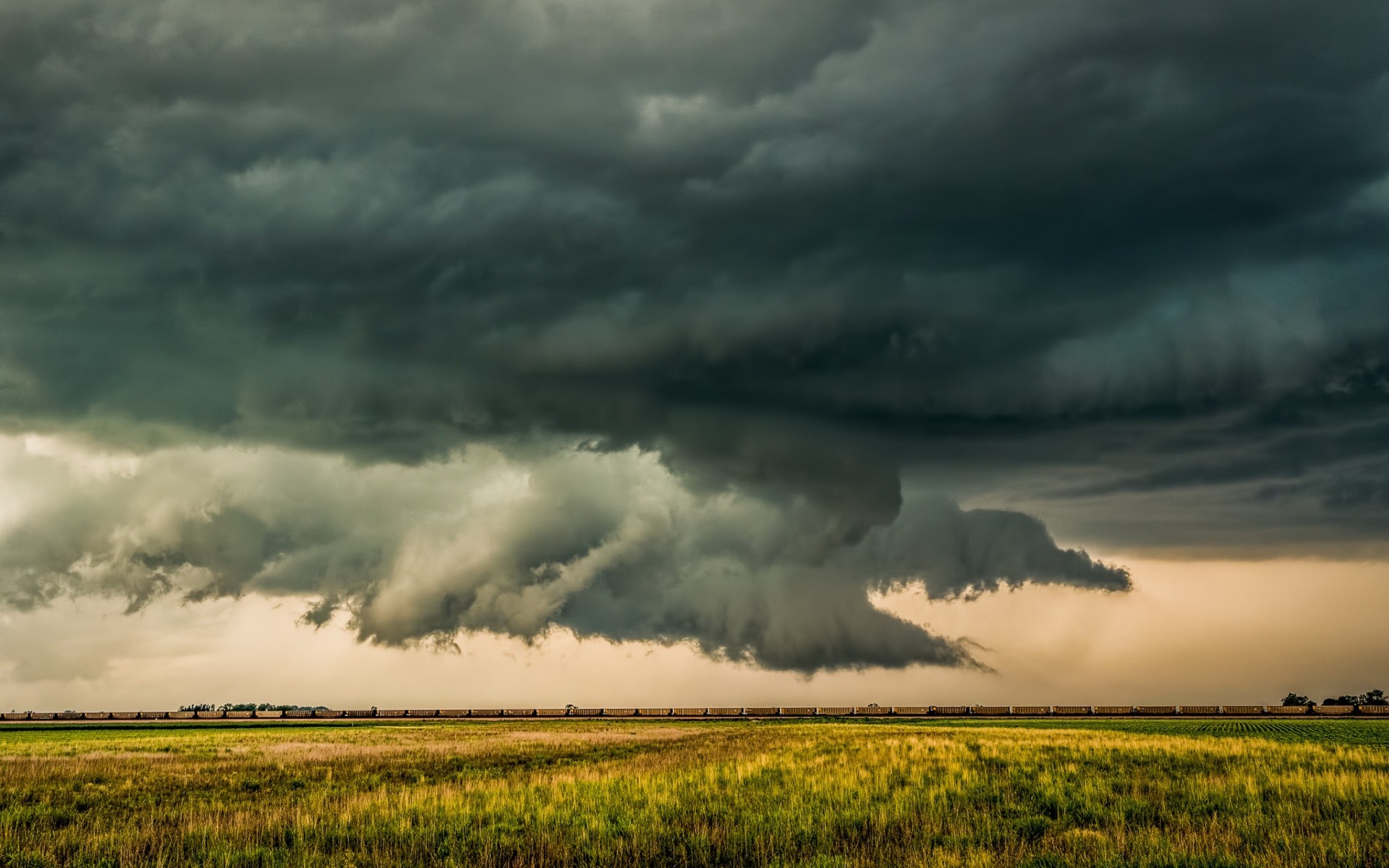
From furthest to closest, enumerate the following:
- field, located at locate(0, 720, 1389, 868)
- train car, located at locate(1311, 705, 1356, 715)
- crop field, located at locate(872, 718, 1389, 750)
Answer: train car, located at locate(1311, 705, 1356, 715)
crop field, located at locate(872, 718, 1389, 750)
field, located at locate(0, 720, 1389, 868)

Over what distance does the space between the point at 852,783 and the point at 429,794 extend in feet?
34.7

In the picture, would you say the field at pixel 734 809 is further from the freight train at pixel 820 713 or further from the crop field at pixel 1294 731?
the freight train at pixel 820 713

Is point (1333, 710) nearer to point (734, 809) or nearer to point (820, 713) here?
point (820, 713)

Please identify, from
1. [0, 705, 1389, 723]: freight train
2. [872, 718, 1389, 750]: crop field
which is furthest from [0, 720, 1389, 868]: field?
[0, 705, 1389, 723]: freight train

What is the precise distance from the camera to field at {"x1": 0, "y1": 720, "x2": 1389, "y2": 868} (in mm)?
14352

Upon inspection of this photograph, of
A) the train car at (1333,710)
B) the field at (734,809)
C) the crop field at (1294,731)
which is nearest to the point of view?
the field at (734,809)

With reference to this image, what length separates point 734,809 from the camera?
18953 millimetres

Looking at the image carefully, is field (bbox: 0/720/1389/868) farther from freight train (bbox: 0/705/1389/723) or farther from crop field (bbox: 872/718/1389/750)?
freight train (bbox: 0/705/1389/723)

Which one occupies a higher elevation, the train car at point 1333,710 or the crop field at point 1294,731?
the crop field at point 1294,731

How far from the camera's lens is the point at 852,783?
917 inches

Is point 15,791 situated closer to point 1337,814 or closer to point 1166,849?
point 1166,849

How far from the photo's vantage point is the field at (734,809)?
14.4 metres

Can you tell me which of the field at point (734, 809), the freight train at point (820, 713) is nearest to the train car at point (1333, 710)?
the freight train at point (820, 713)

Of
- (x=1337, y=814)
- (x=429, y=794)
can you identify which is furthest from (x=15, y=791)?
(x=1337, y=814)
